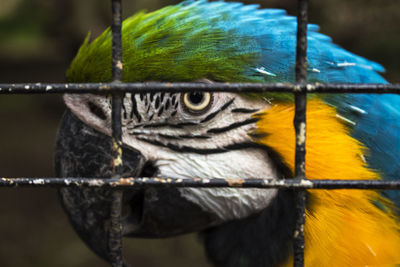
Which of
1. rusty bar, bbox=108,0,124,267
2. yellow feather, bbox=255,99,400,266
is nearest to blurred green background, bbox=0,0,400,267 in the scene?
yellow feather, bbox=255,99,400,266

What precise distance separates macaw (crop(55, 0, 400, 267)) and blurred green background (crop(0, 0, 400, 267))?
1.43 meters

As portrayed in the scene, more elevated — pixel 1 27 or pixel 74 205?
pixel 1 27

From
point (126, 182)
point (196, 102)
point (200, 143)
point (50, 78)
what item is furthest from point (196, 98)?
point (50, 78)

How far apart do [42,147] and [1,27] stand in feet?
2.88

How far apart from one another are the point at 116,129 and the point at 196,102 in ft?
1.35

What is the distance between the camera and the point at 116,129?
69 centimetres

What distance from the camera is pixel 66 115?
46.5 inches

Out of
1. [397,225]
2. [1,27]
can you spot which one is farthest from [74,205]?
[1,27]

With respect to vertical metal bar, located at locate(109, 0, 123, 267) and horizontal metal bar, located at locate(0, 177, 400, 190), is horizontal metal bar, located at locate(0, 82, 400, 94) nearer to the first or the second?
vertical metal bar, located at locate(109, 0, 123, 267)

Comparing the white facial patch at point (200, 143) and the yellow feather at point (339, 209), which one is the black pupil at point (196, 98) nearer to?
the white facial patch at point (200, 143)

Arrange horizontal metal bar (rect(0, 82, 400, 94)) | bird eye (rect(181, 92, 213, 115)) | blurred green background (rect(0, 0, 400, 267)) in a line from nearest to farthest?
horizontal metal bar (rect(0, 82, 400, 94)) → bird eye (rect(181, 92, 213, 115)) → blurred green background (rect(0, 0, 400, 267))

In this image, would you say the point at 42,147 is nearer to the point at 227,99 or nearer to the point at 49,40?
the point at 49,40

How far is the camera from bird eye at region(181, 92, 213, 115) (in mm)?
1079

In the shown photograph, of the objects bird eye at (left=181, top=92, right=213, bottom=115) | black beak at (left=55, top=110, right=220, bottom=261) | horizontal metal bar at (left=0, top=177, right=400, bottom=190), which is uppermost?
bird eye at (left=181, top=92, right=213, bottom=115)
